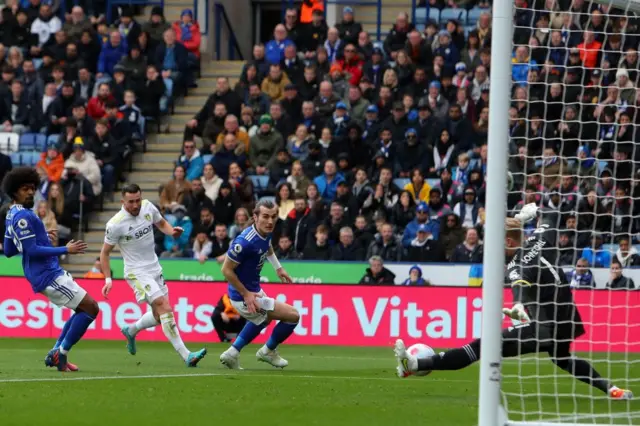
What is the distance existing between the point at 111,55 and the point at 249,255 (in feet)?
47.5

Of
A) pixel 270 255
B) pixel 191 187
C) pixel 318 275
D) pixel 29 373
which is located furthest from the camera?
pixel 191 187

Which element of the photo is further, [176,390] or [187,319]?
[187,319]

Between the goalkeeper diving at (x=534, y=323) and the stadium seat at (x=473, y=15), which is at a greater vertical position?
the stadium seat at (x=473, y=15)

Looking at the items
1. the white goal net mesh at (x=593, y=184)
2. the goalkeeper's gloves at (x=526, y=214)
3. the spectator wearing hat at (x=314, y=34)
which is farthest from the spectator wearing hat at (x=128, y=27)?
the goalkeeper's gloves at (x=526, y=214)

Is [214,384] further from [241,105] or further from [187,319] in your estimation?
[241,105]

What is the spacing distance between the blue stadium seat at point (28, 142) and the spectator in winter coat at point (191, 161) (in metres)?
3.32

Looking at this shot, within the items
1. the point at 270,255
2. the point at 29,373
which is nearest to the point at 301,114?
the point at 270,255

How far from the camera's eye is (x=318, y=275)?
819 inches

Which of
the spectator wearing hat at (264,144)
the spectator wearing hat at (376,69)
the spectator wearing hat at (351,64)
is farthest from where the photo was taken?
the spectator wearing hat at (351,64)

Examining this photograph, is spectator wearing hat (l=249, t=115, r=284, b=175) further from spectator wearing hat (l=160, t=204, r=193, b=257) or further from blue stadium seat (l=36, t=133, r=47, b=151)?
blue stadium seat (l=36, t=133, r=47, b=151)

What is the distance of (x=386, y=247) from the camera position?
21.1 metres

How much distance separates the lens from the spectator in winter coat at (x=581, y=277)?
18266mm

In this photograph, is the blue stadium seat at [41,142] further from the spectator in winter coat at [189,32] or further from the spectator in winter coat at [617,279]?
the spectator in winter coat at [617,279]

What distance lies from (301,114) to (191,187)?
108 inches
